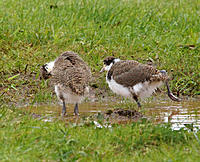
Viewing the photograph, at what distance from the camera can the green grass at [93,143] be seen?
5473mm

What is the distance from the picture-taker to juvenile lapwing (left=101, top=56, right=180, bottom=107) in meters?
8.45

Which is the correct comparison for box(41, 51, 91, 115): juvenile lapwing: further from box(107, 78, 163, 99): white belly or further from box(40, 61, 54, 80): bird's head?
box(107, 78, 163, 99): white belly

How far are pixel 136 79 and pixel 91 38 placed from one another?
3089mm

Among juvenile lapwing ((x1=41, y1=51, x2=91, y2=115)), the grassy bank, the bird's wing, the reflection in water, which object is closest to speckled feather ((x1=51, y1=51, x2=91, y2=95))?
juvenile lapwing ((x1=41, y1=51, x2=91, y2=115))

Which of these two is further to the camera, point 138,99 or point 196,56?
point 196,56

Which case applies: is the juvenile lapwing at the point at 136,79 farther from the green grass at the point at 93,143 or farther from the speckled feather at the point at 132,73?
the green grass at the point at 93,143

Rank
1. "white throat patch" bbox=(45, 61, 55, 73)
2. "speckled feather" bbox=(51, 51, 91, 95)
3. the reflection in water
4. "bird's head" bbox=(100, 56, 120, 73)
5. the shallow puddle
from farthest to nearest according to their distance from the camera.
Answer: "bird's head" bbox=(100, 56, 120, 73) → "white throat patch" bbox=(45, 61, 55, 73) → "speckled feather" bbox=(51, 51, 91, 95) → the shallow puddle → the reflection in water

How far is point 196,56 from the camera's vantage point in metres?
10.7

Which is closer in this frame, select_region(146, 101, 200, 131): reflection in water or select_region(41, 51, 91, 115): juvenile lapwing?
select_region(146, 101, 200, 131): reflection in water

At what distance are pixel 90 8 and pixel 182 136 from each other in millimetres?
7301

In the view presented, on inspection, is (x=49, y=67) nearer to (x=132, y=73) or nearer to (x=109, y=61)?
(x=109, y=61)

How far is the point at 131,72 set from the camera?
8680 millimetres

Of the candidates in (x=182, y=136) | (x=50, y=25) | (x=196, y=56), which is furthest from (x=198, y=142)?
(x=50, y=25)

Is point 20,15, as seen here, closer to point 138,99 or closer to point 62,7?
point 62,7
